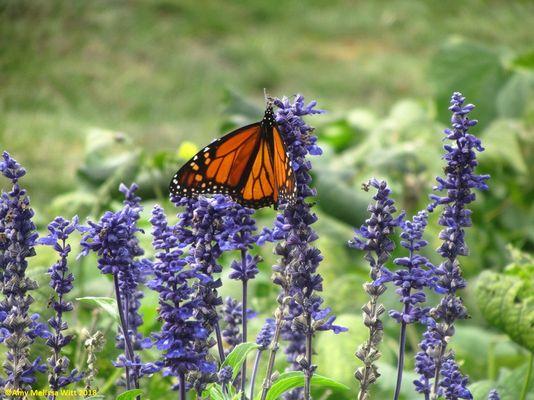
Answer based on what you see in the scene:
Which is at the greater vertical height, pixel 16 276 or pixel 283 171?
pixel 283 171

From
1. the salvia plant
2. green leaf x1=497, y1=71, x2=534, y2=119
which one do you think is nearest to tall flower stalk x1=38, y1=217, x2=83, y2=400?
the salvia plant

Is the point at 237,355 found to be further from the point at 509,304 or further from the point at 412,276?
the point at 509,304

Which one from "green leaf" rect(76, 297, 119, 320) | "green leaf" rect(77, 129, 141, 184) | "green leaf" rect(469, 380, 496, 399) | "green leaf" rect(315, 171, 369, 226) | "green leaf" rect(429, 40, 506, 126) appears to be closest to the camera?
"green leaf" rect(76, 297, 119, 320)

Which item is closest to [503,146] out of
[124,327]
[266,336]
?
[266,336]

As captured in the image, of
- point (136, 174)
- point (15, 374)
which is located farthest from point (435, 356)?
point (136, 174)

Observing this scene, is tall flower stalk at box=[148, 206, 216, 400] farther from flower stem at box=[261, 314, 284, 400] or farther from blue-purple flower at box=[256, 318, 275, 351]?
blue-purple flower at box=[256, 318, 275, 351]

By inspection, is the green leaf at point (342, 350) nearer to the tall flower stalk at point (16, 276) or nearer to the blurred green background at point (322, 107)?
the blurred green background at point (322, 107)

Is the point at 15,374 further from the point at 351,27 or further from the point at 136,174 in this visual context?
the point at 351,27
